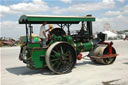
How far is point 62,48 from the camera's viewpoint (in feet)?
22.4

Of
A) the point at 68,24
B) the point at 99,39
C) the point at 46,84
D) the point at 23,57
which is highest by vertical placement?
the point at 68,24

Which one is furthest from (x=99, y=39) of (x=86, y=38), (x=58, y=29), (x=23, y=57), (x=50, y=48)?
(x=23, y=57)

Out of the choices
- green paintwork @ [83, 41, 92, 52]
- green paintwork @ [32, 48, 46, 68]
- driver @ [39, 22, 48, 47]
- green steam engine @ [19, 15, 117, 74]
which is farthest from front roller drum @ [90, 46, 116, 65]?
green paintwork @ [32, 48, 46, 68]

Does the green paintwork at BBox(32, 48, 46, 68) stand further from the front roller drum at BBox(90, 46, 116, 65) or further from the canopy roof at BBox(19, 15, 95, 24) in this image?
the front roller drum at BBox(90, 46, 116, 65)

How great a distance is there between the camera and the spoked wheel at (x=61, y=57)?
652 cm

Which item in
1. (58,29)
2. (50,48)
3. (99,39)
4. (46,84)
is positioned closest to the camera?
(46,84)

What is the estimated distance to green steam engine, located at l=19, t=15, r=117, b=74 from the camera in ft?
20.9

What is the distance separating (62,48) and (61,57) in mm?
379

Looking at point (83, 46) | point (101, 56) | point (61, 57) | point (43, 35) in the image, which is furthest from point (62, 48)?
point (101, 56)

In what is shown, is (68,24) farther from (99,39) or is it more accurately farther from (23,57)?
(23,57)

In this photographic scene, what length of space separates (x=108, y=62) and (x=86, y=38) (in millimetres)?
1525

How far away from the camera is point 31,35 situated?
695 cm

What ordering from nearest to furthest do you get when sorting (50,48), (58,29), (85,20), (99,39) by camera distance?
1. (50,48)
2. (85,20)
3. (58,29)
4. (99,39)

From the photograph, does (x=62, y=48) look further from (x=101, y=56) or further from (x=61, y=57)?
(x=101, y=56)
